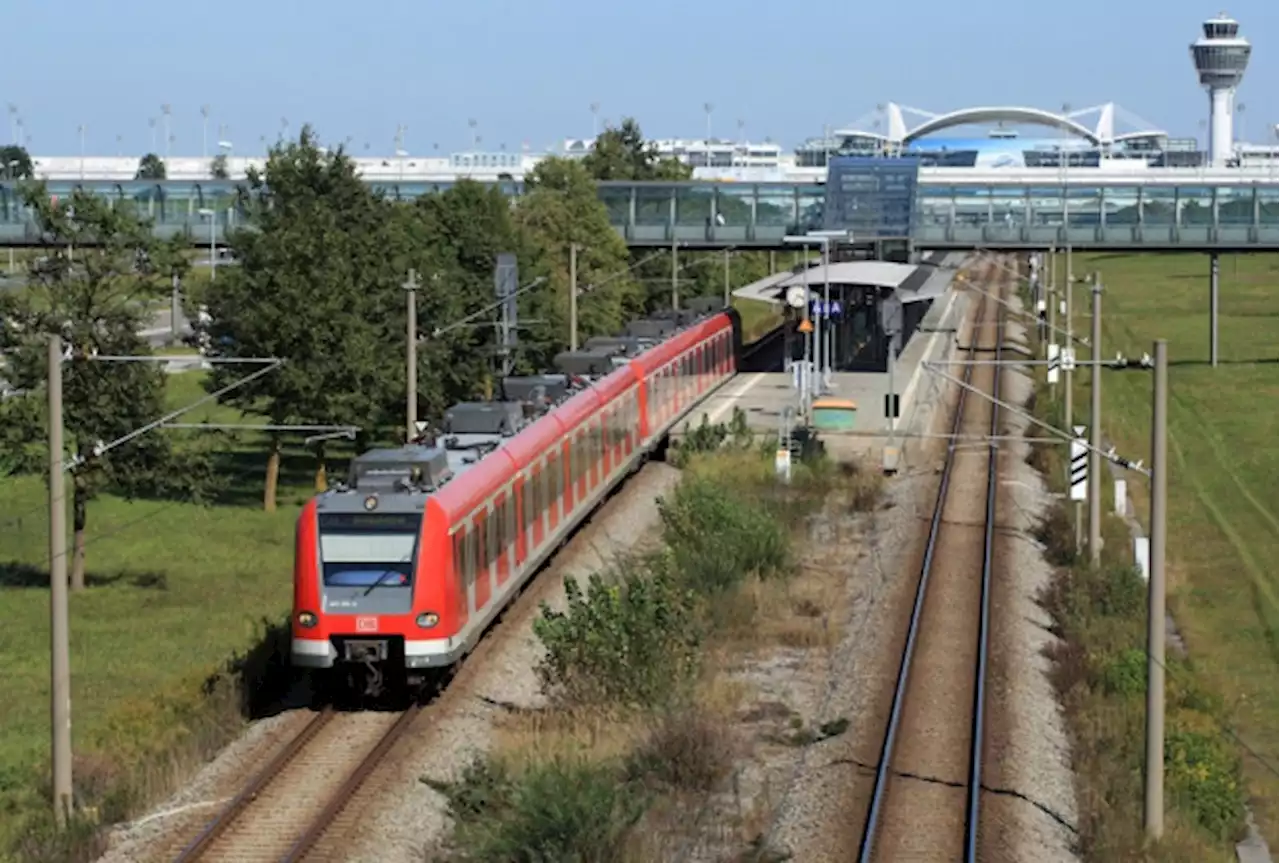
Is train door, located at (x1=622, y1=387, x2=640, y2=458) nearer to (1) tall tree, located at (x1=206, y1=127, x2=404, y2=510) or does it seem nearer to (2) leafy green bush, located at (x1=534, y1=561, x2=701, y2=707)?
(1) tall tree, located at (x1=206, y1=127, x2=404, y2=510)

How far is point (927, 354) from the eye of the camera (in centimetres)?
7725

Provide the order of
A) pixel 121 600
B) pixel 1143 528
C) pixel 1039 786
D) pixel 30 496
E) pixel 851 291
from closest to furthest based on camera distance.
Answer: pixel 1039 786 → pixel 121 600 → pixel 1143 528 → pixel 30 496 → pixel 851 291

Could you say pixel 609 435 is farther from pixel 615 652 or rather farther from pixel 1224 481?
pixel 1224 481

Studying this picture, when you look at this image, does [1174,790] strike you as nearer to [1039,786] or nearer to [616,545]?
[1039,786]

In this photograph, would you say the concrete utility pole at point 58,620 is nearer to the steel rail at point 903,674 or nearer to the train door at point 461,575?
the train door at point 461,575

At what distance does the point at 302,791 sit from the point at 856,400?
4283 cm

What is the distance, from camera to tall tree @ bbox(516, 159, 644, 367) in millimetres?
66750

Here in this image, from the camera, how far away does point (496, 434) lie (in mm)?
31688

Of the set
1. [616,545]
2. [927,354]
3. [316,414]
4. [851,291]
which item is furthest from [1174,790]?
[927,354]

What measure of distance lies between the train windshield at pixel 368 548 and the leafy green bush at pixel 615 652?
241 centimetres

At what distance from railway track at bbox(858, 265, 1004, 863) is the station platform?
7.11 metres

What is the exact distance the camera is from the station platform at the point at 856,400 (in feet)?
184

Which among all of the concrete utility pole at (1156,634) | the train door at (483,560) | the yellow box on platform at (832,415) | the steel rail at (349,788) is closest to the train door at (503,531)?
the train door at (483,560)

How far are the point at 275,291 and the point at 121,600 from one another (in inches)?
465
